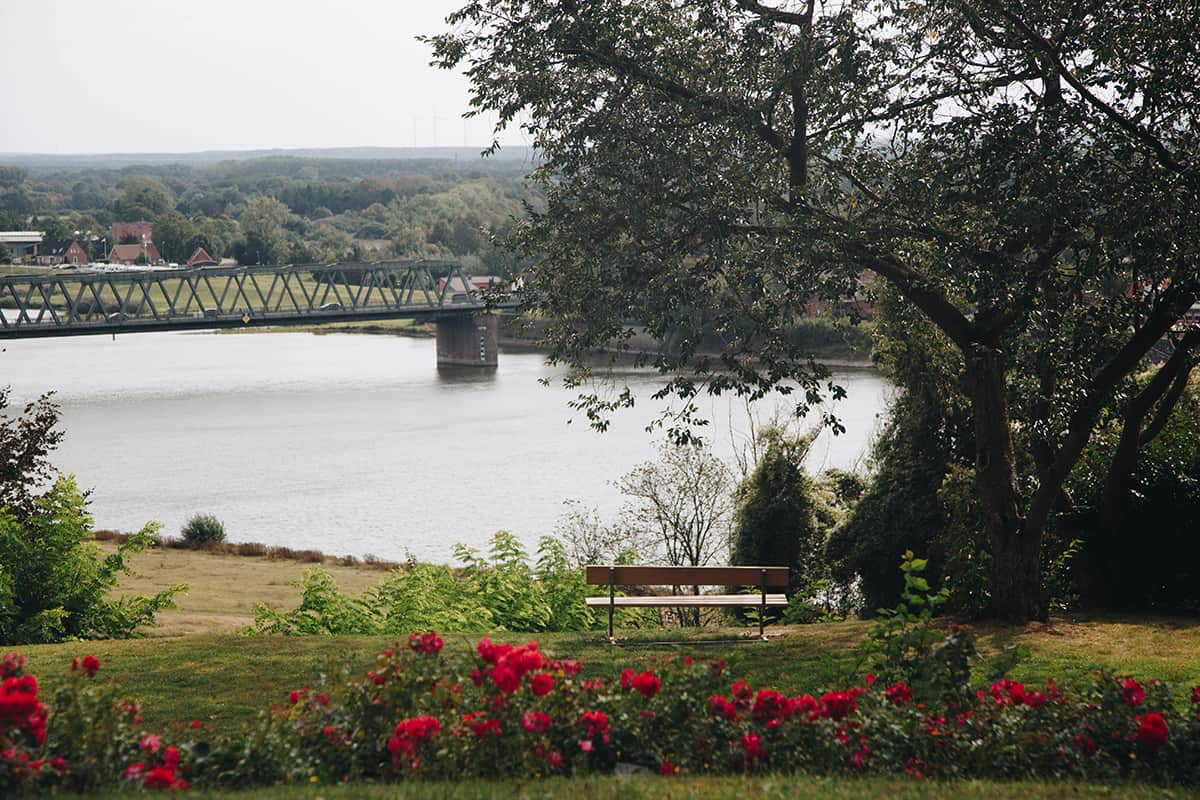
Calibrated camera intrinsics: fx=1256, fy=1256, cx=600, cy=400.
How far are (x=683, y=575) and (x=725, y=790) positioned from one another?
5.95m

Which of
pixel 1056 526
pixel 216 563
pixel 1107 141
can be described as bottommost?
pixel 216 563

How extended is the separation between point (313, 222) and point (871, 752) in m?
161

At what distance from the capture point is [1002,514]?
10.4 metres

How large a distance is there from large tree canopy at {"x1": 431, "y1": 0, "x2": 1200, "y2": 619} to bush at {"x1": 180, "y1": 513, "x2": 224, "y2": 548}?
20.0 metres

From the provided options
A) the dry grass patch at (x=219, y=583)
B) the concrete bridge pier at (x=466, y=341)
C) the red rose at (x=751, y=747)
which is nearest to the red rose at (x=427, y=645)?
the red rose at (x=751, y=747)

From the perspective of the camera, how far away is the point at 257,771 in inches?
196

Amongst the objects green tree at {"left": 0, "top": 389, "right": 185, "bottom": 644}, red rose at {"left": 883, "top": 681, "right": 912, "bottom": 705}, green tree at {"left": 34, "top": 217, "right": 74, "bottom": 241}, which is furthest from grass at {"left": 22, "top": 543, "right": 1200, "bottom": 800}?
green tree at {"left": 34, "top": 217, "right": 74, "bottom": 241}

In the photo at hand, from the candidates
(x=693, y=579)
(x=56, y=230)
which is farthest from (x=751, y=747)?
(x=56, y=230)

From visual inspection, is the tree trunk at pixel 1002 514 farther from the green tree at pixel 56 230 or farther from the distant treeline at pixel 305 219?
the green tree at pixel 56 230

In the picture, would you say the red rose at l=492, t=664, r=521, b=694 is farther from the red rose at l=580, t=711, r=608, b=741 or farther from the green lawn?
the green lawn

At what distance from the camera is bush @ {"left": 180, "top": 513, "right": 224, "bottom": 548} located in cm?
2872

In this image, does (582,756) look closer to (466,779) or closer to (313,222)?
(466,779)

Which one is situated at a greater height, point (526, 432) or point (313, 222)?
point (313, 222)

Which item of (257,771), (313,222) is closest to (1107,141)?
(257,771)
